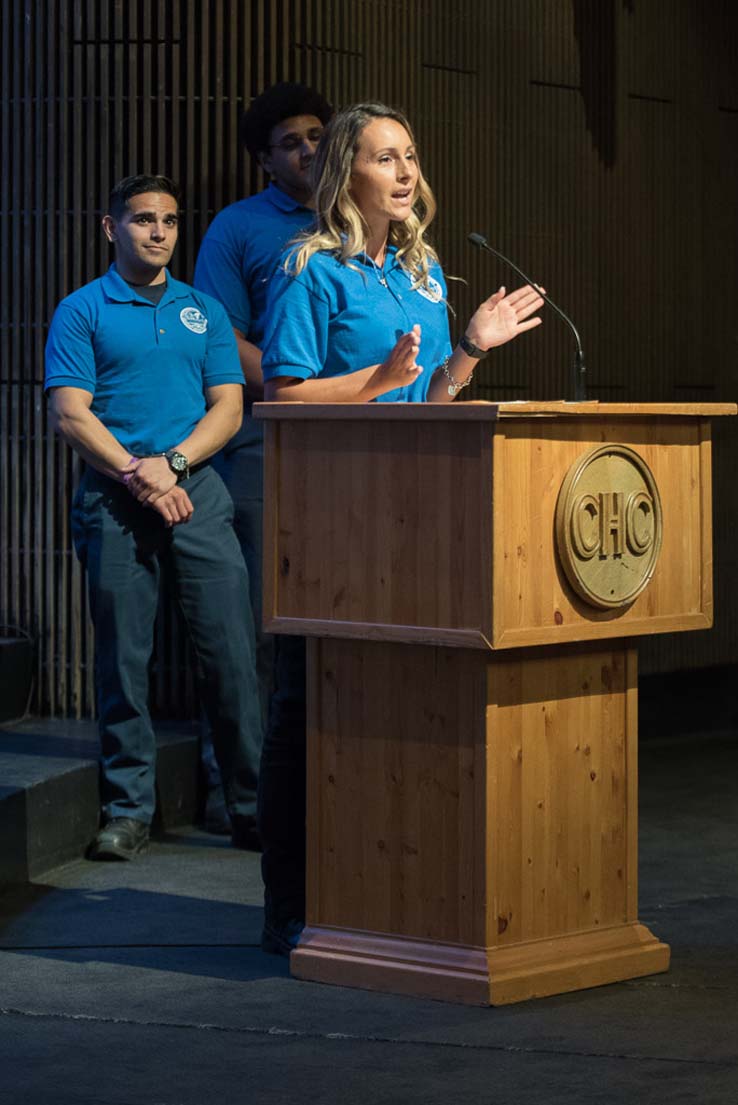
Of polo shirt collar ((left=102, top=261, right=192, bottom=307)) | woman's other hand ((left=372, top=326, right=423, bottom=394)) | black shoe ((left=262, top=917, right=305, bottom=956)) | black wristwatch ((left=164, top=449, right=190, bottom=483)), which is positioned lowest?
black shoe ((left=262, top=917, right=305, bottom=956))

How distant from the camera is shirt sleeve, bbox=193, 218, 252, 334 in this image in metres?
5.41

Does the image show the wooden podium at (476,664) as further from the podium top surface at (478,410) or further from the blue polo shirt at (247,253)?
the blue polo shirt at (247,253)

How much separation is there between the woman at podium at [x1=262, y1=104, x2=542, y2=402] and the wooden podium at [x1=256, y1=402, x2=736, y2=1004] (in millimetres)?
151

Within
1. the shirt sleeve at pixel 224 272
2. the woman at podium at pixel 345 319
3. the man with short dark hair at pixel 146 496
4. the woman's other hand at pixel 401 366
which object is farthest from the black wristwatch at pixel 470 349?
the shirt sleeve at pixel 224 272

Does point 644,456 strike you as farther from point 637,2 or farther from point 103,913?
point 637,2

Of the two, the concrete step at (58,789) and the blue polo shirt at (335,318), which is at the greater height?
the blue polo shirt at (335,318)

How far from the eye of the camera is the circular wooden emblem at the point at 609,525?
11.8 ft

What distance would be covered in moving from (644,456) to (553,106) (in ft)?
11.0

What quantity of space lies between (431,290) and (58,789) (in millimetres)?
Answer: 1694

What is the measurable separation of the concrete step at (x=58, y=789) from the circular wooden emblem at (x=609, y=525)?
168cm

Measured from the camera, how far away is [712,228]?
7.34m

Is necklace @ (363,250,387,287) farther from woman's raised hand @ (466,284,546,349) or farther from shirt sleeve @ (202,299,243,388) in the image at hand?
shirt sleeve @ (202,299,243,388)

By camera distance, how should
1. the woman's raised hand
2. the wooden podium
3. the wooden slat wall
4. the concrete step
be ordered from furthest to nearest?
the wooden slat wall
the concrete step
the woman's raised hand
the wooden podium

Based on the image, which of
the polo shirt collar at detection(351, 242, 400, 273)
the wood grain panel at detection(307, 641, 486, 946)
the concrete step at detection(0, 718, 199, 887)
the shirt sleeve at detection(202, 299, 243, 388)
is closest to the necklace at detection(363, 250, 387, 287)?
the polo shirt collar at detection(351, 242, 400, 273)
